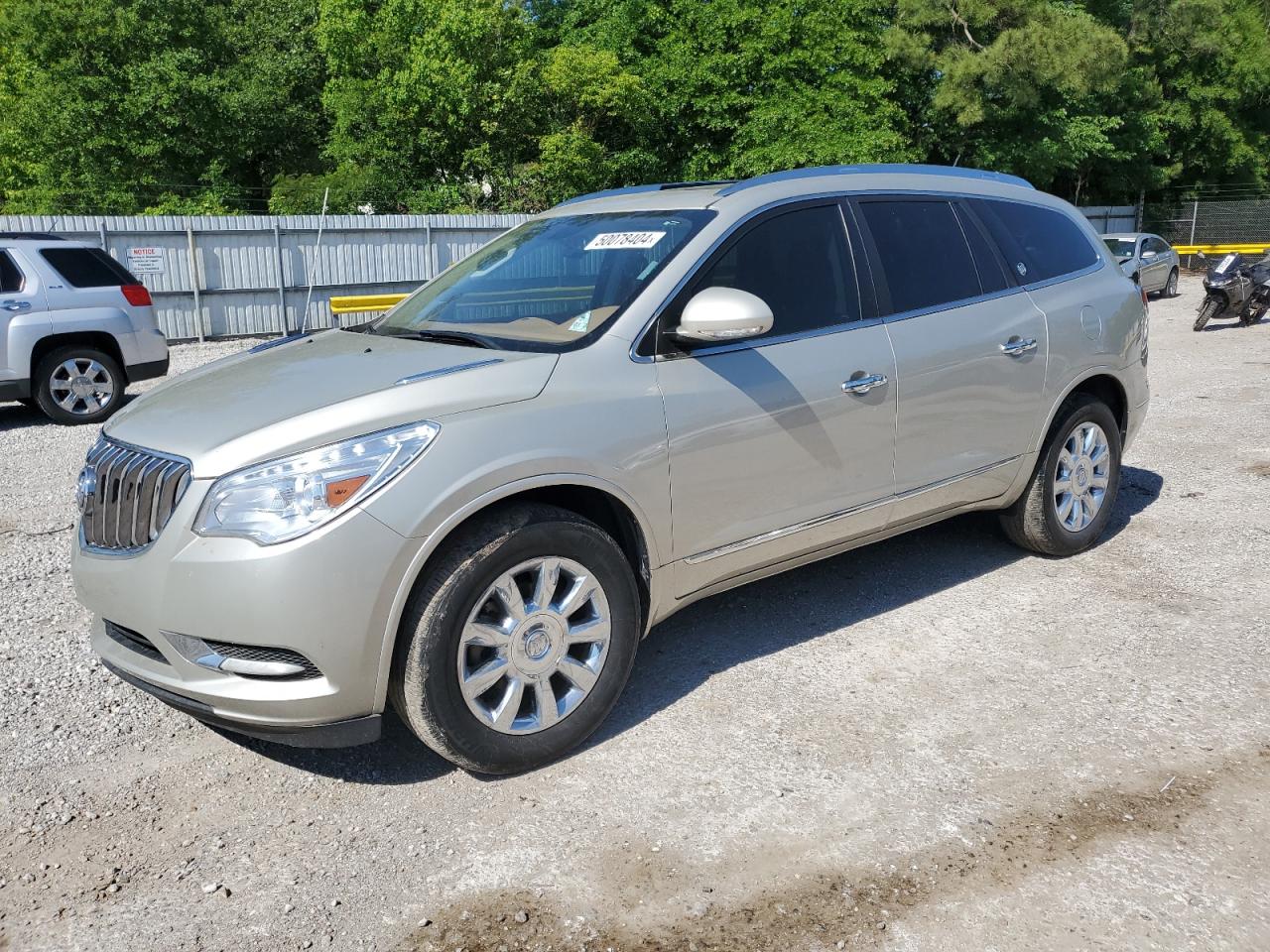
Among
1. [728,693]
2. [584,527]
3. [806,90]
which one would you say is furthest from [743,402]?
[806,90]

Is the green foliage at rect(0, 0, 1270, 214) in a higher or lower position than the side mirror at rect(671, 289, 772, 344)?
higher

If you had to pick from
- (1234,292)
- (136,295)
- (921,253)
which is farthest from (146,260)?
(1234,292)

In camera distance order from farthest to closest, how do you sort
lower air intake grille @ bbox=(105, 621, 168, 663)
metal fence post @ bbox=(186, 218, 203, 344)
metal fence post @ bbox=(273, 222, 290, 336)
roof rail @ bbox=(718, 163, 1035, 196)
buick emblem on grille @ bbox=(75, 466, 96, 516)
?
metal fence post @ bbox=(273, 222, 290, 336) < metal fence post @ bbox=(186, 218, 203, 344) < roof rail @ bbox=(718, 163, 1035, 196) < buick emblem on grille @ bbox=(75, 466, 96, 516) < lower air intake grille @ bbox=(105, 621, 168, 663)

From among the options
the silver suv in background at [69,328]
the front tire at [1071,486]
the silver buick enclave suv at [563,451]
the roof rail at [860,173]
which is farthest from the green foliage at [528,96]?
the silver buick enclave suv at [563,451]

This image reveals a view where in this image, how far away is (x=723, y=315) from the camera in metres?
3.64

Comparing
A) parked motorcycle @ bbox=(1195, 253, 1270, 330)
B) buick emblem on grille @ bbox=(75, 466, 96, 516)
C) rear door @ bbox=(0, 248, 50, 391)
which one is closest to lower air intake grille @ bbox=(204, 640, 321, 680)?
buick emblem on grille @ bbox=(75, 466, 96, 516)

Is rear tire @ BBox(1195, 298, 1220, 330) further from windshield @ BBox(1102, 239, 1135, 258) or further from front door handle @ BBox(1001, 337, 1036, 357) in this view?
front door handle @ BBox(1001, 337, 1036, 357)

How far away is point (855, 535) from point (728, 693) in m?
0.87

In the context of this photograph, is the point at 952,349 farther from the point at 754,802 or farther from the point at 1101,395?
the point at 754,802

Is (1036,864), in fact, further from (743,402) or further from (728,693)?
(743,402)

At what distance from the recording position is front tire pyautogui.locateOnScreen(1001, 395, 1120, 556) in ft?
17.5

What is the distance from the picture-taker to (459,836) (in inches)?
127

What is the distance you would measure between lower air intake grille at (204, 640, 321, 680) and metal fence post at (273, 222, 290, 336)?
17.0m

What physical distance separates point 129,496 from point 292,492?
625 mm
